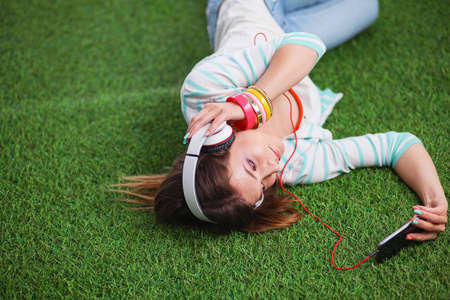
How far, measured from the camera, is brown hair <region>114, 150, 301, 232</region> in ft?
4.17

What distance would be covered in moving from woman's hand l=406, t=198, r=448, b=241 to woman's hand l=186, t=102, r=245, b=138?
68 cm

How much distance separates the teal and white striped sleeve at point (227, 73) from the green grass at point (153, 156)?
419 mm

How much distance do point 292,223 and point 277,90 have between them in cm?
50

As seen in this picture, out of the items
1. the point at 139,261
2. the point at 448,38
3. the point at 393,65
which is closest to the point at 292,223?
the point at 139,261

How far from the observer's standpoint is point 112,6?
2740 mm

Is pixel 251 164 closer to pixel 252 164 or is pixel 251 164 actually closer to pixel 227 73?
pixel 252 164

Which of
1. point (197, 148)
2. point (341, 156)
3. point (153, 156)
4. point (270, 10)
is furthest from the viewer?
point (270, 10)

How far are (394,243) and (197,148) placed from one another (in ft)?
2.37

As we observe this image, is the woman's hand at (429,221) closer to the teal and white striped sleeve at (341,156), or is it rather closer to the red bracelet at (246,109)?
the teal and white striped sleeve at (341,156)

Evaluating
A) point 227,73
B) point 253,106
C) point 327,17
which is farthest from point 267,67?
point 327,17

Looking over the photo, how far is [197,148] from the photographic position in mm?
1214

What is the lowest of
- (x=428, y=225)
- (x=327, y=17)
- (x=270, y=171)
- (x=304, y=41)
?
(x=428, y=225)

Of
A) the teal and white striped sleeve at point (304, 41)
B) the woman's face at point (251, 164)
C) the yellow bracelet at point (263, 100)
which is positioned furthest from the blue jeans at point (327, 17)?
the woman's face at point (251, 164)

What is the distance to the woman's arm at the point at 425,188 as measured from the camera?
1.30 metres
